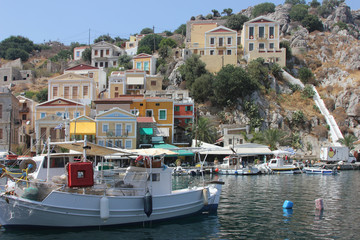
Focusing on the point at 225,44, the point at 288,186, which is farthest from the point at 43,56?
the point at 288,186

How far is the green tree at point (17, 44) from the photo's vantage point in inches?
4574

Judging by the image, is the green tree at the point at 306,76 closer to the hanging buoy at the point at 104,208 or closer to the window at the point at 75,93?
the window at the point at 75,93

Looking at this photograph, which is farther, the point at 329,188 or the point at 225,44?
the point at 225,44

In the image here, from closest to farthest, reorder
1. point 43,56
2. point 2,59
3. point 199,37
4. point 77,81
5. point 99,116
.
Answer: point 99,116
point 77,81
point 199,37
point 2,59
point 43,56

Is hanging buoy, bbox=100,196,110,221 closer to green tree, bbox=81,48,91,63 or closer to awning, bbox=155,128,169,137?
awning, bbox=155,128,169,137

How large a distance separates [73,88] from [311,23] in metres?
57.0

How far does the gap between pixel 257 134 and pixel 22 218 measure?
46671mm

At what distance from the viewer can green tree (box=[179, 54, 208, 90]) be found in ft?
230

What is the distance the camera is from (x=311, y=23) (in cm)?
9238

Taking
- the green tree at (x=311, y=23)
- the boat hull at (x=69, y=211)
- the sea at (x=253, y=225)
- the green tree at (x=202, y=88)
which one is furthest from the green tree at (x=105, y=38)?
the boat hull at (x=69, y=211)

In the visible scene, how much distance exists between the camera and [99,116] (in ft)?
177

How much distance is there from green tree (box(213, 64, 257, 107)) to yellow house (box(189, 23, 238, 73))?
9.17 metres

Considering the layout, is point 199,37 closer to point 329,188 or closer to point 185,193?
point 329,188

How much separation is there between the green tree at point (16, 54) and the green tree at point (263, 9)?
64814mm
